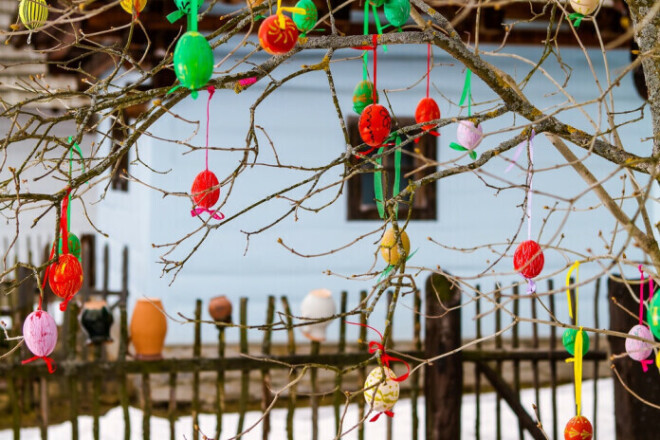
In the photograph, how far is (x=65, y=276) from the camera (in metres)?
1.67

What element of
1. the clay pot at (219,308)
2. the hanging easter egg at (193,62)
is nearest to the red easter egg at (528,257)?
the hanging easter egg at (193,62)

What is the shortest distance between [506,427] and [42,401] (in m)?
2.94

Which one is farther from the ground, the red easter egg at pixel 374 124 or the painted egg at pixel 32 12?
the painted egg at pixel 32 12

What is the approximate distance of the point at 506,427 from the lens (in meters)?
5.18

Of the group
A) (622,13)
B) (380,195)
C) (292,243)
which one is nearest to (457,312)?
(380,195)

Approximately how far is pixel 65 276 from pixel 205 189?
1.23ft

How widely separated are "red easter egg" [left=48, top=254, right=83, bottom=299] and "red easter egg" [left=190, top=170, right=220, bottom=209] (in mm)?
297

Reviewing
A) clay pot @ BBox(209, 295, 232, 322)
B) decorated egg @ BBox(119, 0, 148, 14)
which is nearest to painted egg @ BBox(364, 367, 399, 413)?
decorated egg @ BBox(119, 0, 148, 14)

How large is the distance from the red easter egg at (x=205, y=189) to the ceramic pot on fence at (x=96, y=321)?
2.37m

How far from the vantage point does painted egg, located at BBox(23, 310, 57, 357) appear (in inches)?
70.9

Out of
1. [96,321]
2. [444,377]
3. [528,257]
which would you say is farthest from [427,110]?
[96,321]

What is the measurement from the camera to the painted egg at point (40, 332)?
5.91 ft

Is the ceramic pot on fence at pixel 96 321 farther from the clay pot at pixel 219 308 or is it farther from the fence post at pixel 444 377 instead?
the fence post at pixel 444 377

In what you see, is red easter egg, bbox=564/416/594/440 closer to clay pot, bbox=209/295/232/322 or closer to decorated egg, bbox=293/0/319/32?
decorated egg, bbox=293/0/319/32
